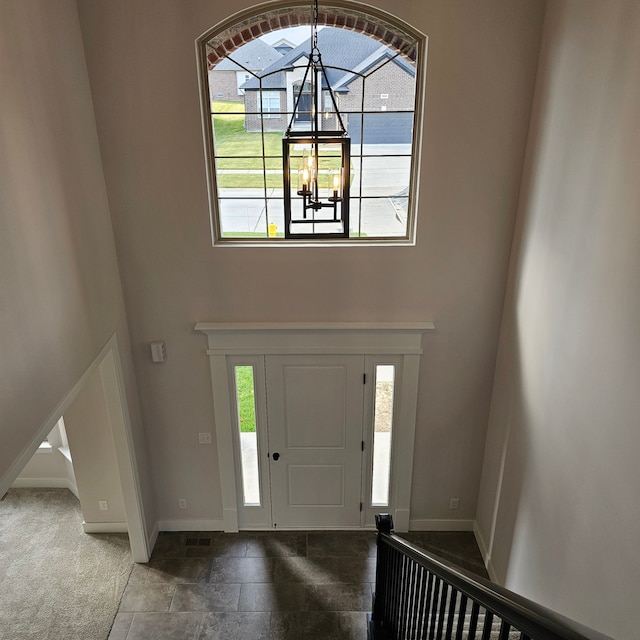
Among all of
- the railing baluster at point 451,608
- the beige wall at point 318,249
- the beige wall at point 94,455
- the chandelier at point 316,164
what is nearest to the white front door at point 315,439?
the beige wall at point 318,249

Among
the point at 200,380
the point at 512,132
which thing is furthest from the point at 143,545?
the point at 512,132

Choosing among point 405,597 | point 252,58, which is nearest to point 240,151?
point 252,58

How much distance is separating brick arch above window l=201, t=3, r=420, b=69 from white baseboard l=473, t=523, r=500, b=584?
4.48 meters

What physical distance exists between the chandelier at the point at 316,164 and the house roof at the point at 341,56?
11 centimetres

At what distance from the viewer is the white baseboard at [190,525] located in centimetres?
561

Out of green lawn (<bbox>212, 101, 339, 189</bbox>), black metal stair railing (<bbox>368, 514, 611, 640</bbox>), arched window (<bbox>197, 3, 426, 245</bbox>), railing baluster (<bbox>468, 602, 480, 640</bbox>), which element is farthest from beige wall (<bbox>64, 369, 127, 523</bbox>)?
railing baluster (<bbox>468, 602, 480, 640</bbox>)

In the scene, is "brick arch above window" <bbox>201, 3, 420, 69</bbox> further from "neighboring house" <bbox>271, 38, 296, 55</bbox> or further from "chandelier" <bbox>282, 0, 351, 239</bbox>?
"chandelier" <bbox>282, 0, 351, 239</bbox>

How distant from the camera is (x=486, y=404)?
5.12 meters

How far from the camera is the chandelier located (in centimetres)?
339

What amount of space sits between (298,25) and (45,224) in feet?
8.09

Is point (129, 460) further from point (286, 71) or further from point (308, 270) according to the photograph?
point (286, 71)

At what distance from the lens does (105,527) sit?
568 cm

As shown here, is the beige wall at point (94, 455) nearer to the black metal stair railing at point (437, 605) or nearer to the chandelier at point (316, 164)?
the chandelier at point (316, 164)

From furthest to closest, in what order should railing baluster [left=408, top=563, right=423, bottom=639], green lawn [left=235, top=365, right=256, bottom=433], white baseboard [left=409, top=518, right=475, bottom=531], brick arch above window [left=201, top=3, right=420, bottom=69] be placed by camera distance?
white baseboard [left=409, top=518, right=475, bottom=531]
green lawn [left=235, top=365, right=256, bottom=433]
brick arch above window [left=201, top=3, right=420, bottom=69]
railing baluster [left=408, top=563, right=423, bottom=639]
